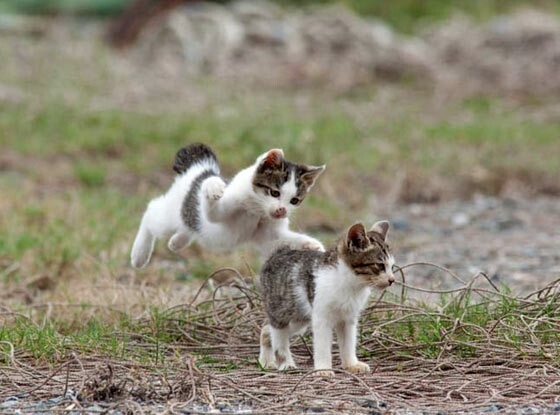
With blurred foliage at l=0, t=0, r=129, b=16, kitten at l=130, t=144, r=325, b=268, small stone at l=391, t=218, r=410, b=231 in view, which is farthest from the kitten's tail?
blurred foliage at l=0, t=0, r=129, b=16

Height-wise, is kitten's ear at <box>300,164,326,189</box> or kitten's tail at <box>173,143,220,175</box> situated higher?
kitten's tail at <box>173,143,220,175</box>

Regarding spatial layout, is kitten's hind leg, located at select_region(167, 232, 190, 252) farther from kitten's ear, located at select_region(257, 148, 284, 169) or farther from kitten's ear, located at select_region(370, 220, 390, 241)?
kitten's ear, located at select_region(370, 220, 390, 241)

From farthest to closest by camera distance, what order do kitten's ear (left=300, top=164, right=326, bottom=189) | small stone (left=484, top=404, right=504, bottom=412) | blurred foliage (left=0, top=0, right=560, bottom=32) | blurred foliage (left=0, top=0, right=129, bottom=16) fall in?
blurred foliage (left=0, top=0, right=560, bottom=32) < blurred foliage (left=0, top=0, right=129, bottom=16) < kitten's ear (left=300, top=164, right=326, bottom=189) < small stone (left=484, top=404, right=504, bottom=412)

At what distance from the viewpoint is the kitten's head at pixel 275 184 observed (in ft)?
22.7

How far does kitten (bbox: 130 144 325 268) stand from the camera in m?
6.95

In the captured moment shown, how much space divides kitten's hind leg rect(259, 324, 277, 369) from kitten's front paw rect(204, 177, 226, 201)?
0.70m

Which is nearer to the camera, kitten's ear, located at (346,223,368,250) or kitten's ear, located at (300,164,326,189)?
kitten's ear, located at (346,223,368,250)

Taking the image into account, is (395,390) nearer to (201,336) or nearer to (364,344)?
(364,344)

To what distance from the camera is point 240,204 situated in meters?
7.03

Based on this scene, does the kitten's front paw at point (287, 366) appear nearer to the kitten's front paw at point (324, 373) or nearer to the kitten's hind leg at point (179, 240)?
the kitten's front paw at point (324, 373)

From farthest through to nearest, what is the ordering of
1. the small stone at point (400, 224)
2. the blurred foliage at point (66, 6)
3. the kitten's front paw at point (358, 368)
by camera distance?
the blurred foliage at point (66, 6) → the small stone at point (400, 224) → the kitten's front paw at point (358, 368)

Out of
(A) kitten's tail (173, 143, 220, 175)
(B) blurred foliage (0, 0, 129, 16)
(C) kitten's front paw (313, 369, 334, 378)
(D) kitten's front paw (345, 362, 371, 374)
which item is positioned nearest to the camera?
(C) kitten's front paw (313, 369, 334, 378)

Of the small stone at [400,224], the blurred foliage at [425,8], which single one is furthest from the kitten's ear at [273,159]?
the blurred foliage at [425,8]

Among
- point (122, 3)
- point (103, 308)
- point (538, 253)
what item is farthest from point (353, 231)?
point (122, 3)
